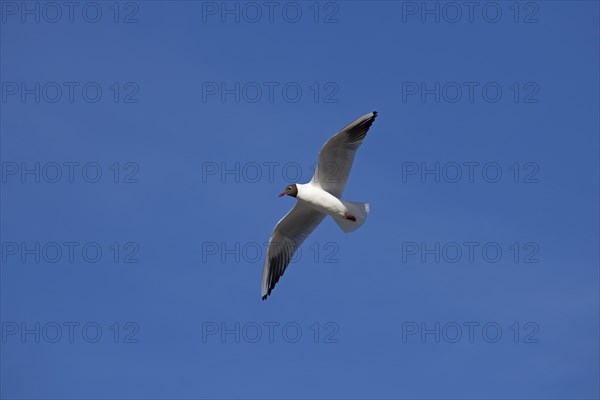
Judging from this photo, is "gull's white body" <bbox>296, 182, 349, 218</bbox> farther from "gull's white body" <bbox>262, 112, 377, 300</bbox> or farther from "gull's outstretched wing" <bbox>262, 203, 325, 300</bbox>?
"gull's outstretched wing" <bbox>262, 203, 325, 300</bbox>

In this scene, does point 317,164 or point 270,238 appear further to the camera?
point 270,238

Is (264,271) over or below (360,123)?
below

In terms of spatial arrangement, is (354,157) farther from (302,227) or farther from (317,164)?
(302,227)

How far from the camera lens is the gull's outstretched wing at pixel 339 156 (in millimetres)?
12461

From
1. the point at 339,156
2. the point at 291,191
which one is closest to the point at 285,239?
the point at 291,191

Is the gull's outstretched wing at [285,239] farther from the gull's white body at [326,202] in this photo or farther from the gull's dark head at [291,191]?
the gull's dark head at [291,191]

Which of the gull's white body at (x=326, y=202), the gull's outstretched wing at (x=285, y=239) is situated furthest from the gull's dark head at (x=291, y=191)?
the gull's outstretched wing at (x=285, y=239)

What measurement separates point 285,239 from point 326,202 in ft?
4.25

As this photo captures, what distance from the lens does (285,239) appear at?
1382cm

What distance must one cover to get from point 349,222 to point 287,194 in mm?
914

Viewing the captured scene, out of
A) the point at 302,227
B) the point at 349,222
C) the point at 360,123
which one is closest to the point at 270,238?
the point at 302,227

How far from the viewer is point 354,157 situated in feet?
41.5

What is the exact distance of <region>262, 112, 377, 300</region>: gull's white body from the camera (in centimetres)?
1252

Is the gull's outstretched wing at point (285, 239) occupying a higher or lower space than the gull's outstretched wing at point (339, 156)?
lower
